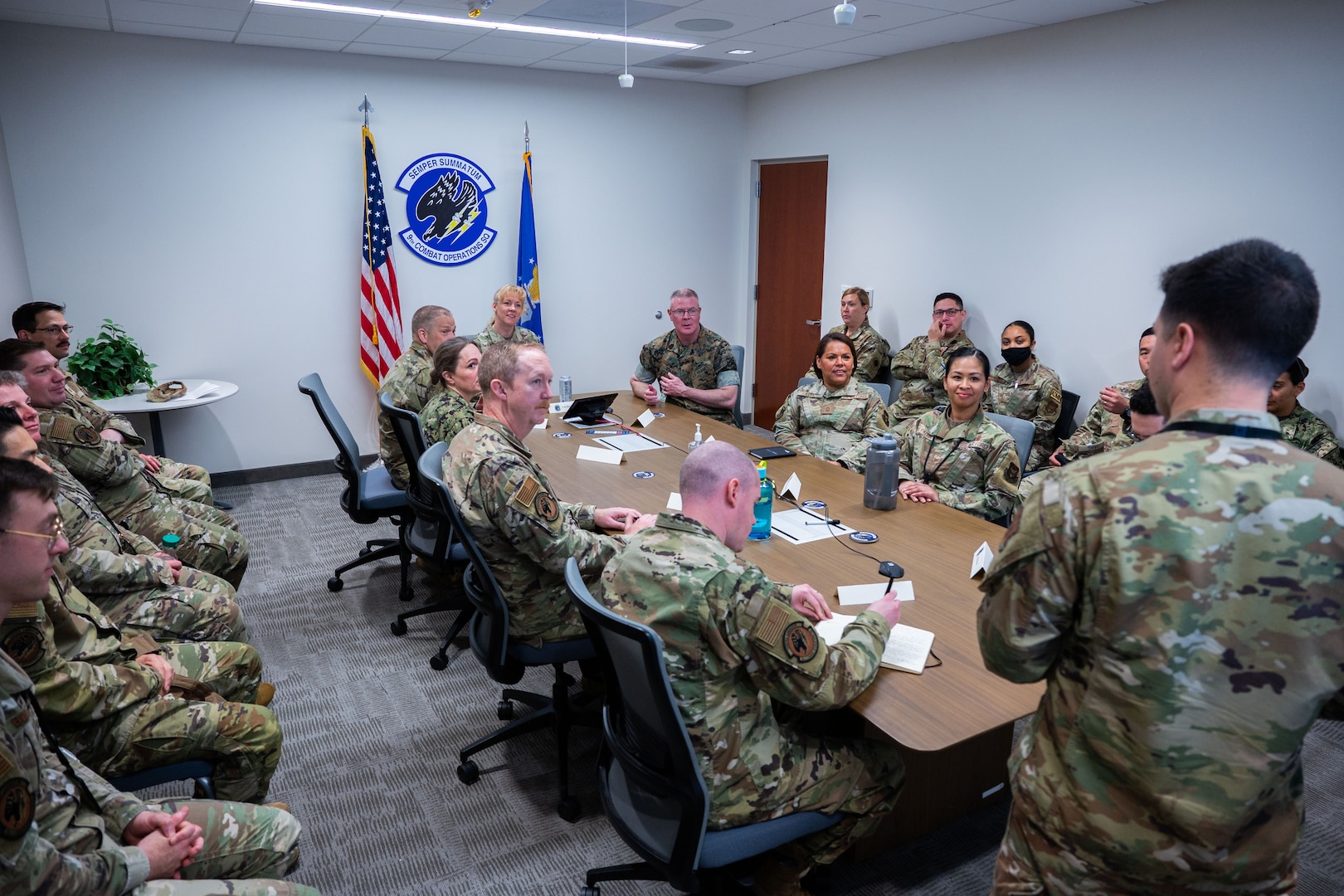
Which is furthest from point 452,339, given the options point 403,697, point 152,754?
point 152,754

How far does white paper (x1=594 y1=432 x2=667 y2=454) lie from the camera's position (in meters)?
4.23

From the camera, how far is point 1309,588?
48.4 inches

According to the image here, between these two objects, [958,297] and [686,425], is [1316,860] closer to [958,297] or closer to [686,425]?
[686,425]

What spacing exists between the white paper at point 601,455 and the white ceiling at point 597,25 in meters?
2.35

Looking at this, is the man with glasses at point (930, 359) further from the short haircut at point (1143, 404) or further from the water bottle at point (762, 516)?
the water bottle at point (762, 516)

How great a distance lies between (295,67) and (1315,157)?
599cm

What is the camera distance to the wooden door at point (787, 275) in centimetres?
717

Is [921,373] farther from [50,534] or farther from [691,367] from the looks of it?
[50,534]

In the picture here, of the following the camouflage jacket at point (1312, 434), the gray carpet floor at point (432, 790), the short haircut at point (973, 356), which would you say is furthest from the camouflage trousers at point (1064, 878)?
the camouflage jacket at point (1312, 434)

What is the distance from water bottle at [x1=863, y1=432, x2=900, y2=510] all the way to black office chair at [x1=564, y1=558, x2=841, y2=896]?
4.86ft

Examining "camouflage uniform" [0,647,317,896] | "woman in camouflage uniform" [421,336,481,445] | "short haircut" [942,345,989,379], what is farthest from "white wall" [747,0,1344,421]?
"camouflage uniform" [0,647,317,896]

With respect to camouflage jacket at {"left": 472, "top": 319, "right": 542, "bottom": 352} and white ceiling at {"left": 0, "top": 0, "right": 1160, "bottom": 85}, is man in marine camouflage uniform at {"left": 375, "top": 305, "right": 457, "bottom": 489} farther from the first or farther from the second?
white ceiling at {"left": 0, "top": 0, "right": 1160, "bottom": 85}

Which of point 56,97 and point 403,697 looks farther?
point 56,97

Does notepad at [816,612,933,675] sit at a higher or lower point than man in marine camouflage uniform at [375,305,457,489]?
lower
